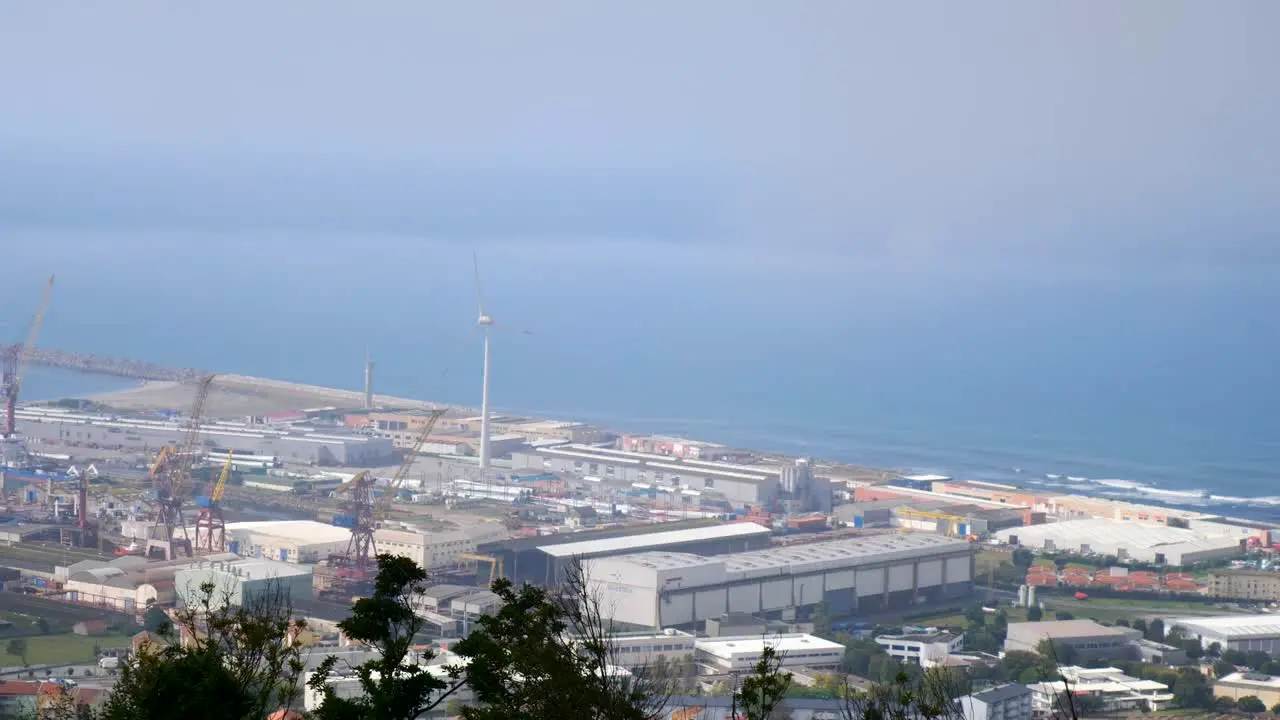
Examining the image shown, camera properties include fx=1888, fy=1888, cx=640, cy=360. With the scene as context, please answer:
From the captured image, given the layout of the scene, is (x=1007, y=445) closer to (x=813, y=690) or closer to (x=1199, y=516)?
(x=1199, y=516)

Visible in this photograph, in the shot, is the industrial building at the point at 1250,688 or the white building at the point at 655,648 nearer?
the industrial building at the point at 1250,688

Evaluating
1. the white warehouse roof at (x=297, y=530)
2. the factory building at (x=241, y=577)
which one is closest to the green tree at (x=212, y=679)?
the factory building at (x=241, y=577)

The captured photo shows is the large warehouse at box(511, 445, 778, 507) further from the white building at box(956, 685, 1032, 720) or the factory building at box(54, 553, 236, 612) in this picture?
the white building at box(956, 685, 1032, 720)

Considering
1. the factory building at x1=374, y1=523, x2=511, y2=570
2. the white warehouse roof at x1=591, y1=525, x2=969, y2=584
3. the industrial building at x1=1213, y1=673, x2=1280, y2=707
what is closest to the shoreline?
the white warehouse roof at x1=591, y1=525, x2=969, y2=584

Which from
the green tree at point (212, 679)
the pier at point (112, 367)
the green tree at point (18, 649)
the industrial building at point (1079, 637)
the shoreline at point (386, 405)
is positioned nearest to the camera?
the green tree at point (212, 679)

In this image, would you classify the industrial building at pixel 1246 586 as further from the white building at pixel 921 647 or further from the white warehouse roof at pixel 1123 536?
the white building at pixel 921 647
